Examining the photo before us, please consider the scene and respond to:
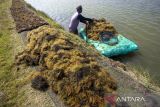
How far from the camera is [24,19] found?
18.1 meters

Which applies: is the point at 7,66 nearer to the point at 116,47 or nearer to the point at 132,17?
the point at 116,47

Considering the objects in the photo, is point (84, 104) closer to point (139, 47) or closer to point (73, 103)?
point (73, 103)

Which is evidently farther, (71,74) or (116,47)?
(116,47)

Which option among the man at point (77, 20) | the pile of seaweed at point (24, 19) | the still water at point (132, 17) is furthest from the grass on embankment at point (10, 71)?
the still water at point (132, 17)

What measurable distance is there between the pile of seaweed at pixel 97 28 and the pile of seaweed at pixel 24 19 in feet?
8.69

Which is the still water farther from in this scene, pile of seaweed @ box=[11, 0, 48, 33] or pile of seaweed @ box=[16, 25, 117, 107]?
pile of seaweed @ box=[16, 25, 117, 107]

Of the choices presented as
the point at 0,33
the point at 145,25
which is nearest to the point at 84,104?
the point at 0,33

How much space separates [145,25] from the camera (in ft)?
62.3

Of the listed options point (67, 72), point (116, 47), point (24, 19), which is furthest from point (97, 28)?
point (67, 72)

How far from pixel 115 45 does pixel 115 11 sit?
8496 millimetres

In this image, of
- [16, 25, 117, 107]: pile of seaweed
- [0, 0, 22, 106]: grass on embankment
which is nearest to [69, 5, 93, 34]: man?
[0, 0, 22, 106]: grass on embankment

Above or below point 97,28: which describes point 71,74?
above

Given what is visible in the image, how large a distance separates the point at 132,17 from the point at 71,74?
11982 mm

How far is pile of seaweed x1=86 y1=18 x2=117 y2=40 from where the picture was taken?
16.0 meters
